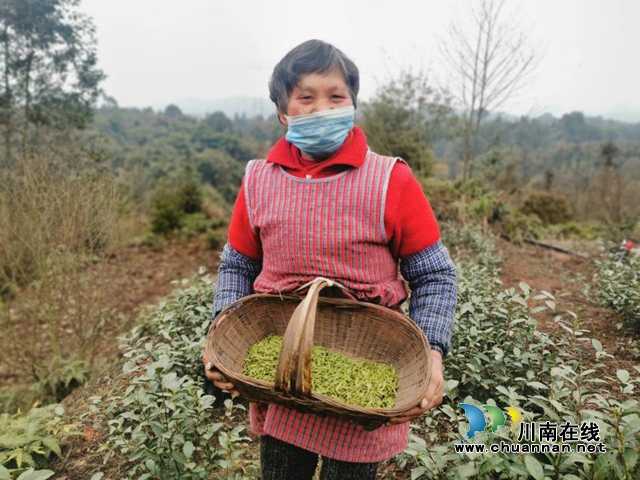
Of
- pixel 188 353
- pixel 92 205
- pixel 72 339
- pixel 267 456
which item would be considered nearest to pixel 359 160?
pixel 267 456

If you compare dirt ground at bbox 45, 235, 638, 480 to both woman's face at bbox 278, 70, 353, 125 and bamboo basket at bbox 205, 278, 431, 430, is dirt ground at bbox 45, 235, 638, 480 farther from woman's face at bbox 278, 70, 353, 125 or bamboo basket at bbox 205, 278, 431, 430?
woman's face at bbox 278, 70, 353, 125

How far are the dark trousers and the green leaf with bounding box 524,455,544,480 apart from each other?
47 cm

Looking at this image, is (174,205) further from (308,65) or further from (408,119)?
(308,65)

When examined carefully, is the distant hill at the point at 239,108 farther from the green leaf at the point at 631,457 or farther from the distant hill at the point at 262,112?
the green leaf at the point at 631,457

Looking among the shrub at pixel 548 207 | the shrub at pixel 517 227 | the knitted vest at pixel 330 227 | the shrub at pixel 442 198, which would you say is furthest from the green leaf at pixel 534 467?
the shrub at pixel 548 207

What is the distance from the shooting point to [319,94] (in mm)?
1189

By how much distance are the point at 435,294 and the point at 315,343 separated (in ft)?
1.55

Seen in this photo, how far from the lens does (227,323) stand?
1.24 meters

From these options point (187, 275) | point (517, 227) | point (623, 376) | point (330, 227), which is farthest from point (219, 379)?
point (517, 227)

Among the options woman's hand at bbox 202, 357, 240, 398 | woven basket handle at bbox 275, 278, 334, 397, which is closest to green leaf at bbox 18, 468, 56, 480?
woman's hand at bbox 202, 357, 240, 398

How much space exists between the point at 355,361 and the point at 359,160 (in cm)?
66

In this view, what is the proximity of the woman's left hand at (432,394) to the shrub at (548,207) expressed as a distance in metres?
19.1

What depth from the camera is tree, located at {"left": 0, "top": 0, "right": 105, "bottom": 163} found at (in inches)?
345
